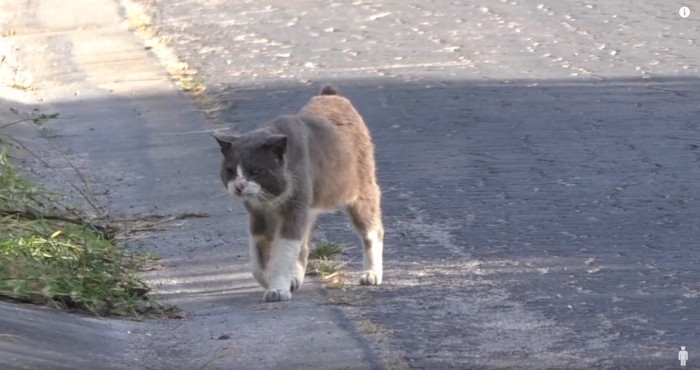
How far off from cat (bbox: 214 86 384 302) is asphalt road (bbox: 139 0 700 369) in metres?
0.36

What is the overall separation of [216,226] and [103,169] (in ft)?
5.13

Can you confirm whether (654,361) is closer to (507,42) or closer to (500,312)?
(500,312)

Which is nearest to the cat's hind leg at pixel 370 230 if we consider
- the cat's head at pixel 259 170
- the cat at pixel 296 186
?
the cat at pixel 296 186

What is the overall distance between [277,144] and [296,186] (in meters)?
0.24

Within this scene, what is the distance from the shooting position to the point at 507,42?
41.1ft

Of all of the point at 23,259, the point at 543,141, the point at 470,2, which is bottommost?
the point at 470,2

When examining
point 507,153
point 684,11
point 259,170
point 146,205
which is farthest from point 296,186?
point 684,11

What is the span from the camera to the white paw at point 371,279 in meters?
6.60

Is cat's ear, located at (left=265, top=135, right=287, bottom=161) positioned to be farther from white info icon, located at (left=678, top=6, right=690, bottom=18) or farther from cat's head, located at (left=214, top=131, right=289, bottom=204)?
white info icon, located at (left=678, top=6, right=690, bottom=18)

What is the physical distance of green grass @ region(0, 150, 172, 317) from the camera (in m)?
6.11

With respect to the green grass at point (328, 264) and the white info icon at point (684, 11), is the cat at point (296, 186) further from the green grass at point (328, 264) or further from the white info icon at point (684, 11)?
the white info icon at point (684, 11)

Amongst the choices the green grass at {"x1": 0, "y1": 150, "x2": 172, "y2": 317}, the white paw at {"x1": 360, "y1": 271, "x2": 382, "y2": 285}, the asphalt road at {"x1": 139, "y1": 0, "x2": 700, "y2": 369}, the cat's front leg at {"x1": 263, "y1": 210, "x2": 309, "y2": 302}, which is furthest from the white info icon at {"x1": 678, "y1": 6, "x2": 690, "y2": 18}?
the cat's front leg at {"x1": 263, "y1": 210, "x2": 309, "y2": 302}

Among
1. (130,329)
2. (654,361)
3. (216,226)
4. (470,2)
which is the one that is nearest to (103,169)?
(216,226)

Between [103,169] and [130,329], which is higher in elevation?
[130,329]
